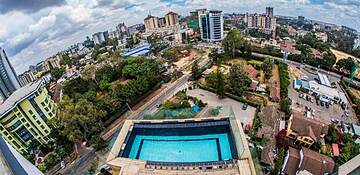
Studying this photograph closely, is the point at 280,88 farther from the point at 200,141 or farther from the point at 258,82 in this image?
the point at 200,141

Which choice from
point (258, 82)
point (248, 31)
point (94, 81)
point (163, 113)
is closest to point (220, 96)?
point (258, 82)

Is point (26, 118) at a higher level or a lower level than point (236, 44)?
lower

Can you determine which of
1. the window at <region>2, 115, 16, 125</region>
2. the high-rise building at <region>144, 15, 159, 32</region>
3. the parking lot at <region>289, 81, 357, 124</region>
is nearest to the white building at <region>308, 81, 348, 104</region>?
the parking lot at <region>289, 81, 357, 124</region>

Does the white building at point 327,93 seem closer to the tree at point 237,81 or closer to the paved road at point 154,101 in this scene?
the tree at point 237,81

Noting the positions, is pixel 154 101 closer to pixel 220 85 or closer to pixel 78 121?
pixel 220 85

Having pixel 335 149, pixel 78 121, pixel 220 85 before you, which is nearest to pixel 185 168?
pixel 78 121
